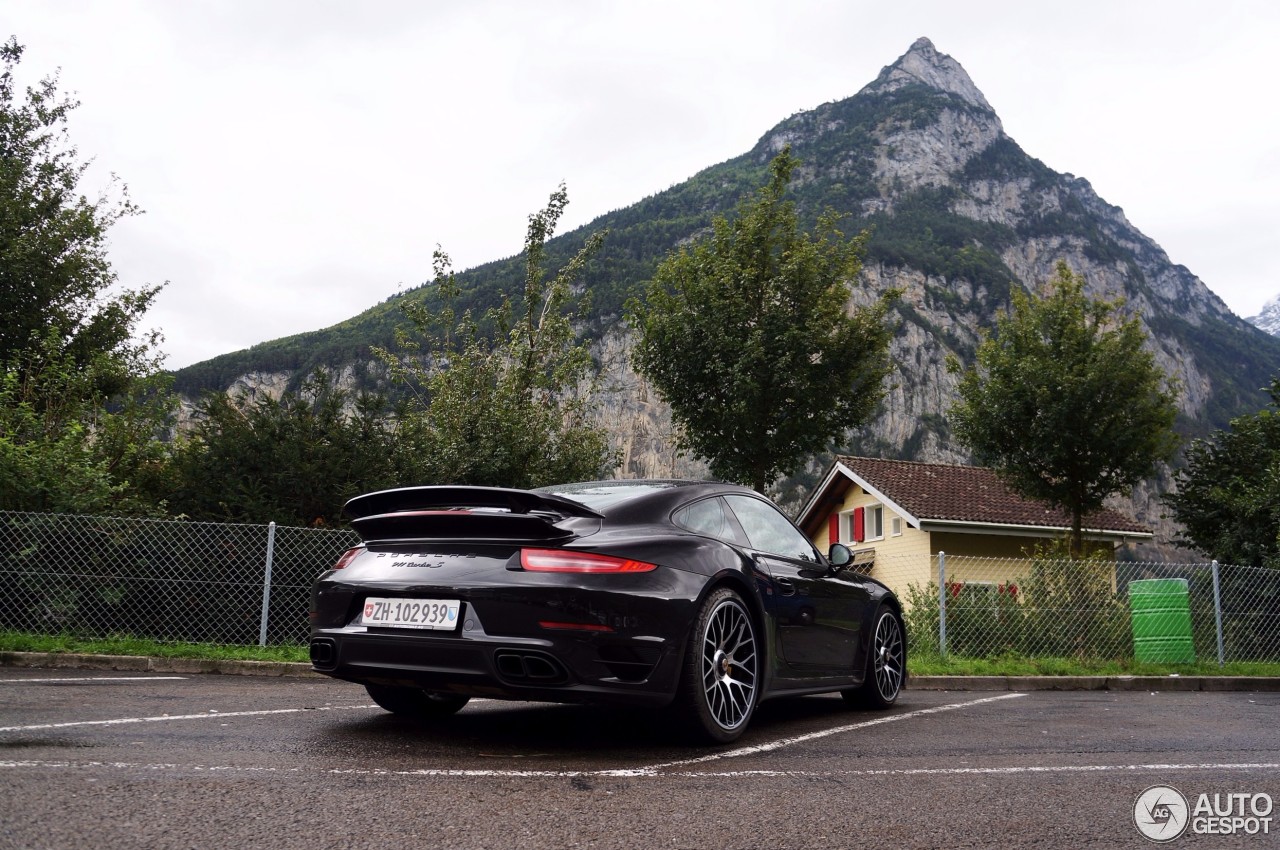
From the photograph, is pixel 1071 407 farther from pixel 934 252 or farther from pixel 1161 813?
pixel 934 252

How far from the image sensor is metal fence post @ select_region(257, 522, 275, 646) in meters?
8.95

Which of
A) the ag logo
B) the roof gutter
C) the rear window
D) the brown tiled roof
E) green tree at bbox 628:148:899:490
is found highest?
green tree at bbox 628:148:899:490

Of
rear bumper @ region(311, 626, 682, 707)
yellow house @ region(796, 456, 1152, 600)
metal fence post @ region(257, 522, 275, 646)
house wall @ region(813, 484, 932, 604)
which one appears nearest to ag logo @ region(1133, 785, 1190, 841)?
rear bumper @ region(311, 626, 682, 707)

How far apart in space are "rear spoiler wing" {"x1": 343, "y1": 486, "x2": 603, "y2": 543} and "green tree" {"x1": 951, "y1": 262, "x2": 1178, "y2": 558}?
2021 centimetres

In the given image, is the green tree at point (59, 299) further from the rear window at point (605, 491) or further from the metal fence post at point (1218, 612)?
the metal fence post at point (1218, 612)

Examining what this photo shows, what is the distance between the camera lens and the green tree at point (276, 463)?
10.2 metres

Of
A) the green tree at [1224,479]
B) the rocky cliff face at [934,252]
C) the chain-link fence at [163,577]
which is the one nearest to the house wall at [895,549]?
the green tree at [1224,479]

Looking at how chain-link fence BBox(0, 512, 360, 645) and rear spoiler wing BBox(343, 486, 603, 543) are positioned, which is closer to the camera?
rear spoiler wing BBox(343, 486, 603, 543)

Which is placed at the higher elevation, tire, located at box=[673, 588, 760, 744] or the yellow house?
the yellow house

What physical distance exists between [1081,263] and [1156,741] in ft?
516

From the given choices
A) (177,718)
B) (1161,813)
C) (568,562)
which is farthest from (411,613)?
(1161,813)

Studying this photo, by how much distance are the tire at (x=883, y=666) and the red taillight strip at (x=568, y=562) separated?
2714mm

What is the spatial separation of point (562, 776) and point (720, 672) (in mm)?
1114

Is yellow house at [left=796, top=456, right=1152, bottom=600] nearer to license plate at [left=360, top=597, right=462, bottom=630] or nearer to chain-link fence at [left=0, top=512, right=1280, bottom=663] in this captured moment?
chain-link fence at [left=0, top=512, right=1280, bottom=663]
